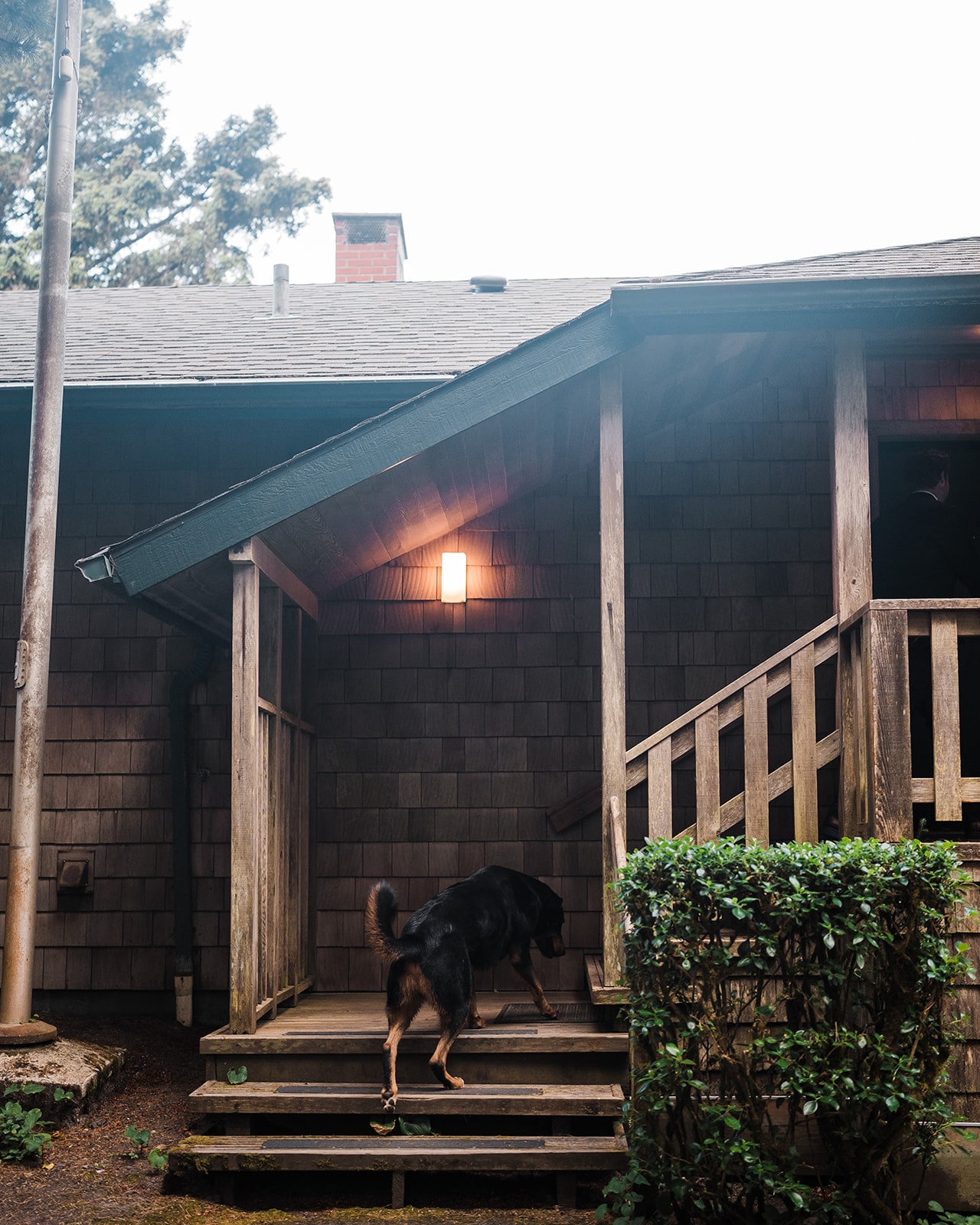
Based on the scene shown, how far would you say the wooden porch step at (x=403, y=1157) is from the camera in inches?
164

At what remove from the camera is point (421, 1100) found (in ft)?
14.4

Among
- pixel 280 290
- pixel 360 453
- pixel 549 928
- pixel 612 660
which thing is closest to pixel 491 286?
pixel 280 290

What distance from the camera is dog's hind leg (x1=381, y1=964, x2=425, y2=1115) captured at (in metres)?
4.40

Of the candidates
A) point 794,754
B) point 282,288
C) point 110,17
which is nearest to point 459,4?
point 110,17

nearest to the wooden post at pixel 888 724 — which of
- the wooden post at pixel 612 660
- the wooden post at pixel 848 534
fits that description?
the wooden post at pixel 848 534

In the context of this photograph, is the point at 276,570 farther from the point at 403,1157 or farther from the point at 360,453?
the point at 403,1157

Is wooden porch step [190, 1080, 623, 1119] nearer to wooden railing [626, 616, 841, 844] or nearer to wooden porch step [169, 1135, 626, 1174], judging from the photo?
wooden porch step [169, 1135, 626, 1174]

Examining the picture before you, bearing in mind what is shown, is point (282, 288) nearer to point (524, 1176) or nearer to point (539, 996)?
point (539, 996)

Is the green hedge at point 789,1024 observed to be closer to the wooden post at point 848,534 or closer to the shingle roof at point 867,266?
the wooden post at point 848,534

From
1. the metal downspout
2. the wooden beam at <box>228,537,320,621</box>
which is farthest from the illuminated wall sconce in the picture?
the metal downspout

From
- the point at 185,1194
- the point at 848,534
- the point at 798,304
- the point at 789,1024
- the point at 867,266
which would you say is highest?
the point at 867,266

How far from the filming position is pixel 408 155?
A: 129ft

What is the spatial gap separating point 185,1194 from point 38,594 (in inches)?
A: 110

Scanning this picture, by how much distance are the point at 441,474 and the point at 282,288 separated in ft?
13.2
